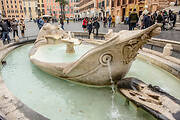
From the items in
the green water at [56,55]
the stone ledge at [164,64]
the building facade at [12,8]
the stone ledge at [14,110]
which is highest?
the building facade at [12,8]

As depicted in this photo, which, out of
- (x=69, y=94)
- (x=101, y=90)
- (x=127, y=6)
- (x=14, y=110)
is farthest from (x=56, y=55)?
(x=127, y=6)

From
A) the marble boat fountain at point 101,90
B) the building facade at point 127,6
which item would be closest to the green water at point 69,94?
the marble boat fountain at point 101,90

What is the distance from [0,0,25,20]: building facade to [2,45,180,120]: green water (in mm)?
82879

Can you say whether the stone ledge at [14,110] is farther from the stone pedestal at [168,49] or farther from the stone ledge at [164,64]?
the stone pedestal at [168,49]

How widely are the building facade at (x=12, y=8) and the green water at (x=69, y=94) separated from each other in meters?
82.9

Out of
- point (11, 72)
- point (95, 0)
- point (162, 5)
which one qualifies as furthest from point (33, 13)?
point (11, 72)

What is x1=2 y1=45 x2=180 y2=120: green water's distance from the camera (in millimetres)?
2371

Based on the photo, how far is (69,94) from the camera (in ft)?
9.86

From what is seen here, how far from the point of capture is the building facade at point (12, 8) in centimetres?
7112

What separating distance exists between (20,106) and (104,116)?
140 cm

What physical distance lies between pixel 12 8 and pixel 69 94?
88.6m

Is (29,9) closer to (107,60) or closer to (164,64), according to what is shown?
(164,64)

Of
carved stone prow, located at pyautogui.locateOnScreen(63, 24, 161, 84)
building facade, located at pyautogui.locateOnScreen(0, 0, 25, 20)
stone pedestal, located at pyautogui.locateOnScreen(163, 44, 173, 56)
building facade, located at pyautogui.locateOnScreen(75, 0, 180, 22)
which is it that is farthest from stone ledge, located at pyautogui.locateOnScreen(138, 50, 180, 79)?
building facade, located at pyautogui.locateOnScreen(0, 0, 25, 20)

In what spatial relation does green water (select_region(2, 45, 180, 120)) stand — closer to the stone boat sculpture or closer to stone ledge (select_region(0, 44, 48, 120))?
the stone boat sculpture
